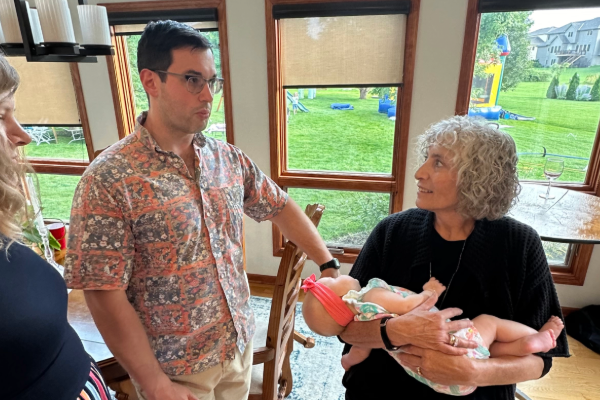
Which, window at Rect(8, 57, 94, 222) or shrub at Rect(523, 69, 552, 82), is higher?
shrub at Rect(523, 69, 552, 82)

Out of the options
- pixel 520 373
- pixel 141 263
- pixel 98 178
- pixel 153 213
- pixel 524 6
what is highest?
pixel 524 6

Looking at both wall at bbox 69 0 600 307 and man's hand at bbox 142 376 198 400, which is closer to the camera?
man's hand at bbox 142 376 198 400

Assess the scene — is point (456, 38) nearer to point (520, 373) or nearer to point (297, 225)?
point (297, 225)

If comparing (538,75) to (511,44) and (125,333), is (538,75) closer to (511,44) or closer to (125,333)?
(511,44)

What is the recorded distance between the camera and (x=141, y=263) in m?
1.06

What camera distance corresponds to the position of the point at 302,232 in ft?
4.80

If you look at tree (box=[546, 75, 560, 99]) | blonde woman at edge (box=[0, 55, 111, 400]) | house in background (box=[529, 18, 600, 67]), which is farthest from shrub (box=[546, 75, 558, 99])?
blonde woman at edge (box=[0, 55, 111, 400])

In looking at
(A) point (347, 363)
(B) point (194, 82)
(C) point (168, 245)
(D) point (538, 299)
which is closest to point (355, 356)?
(A) point (347, 363)

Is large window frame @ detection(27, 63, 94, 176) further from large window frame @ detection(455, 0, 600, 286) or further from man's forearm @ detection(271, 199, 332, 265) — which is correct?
large window frame @ detection(455, 0, 600, 286)

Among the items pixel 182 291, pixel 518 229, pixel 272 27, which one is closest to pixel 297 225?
pixel 182 291

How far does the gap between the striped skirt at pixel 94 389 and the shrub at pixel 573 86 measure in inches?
114

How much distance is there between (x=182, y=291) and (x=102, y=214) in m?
0.33

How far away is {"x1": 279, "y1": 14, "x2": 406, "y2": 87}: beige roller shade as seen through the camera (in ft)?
7.80

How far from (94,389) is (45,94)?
3.01 meters
